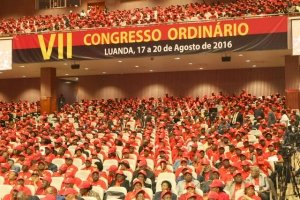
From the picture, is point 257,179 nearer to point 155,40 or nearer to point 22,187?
point 22,187

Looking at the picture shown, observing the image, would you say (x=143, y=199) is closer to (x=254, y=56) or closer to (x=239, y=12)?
(x=239, y=12)

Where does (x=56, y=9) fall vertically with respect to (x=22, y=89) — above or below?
above

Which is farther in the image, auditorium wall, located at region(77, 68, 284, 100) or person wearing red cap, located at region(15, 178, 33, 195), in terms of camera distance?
auditorium wall, located at region(77, 68, 284, 100)

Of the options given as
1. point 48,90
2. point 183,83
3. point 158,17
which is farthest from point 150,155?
point 183,83

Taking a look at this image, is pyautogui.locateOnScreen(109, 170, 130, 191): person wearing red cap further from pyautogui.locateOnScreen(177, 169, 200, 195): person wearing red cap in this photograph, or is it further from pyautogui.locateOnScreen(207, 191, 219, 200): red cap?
pyautogui.locateOnScreen(207, 191, 219, 200): red cap

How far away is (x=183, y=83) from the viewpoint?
27.6 m

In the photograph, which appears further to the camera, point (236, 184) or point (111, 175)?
point (111, 175)

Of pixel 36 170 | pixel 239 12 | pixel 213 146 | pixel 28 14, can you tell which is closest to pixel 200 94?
pixel 239 12

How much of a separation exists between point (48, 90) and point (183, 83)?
775 cm

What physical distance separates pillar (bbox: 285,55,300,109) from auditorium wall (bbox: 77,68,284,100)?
515 cm

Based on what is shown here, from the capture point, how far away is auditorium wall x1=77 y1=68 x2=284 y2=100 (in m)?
26.2

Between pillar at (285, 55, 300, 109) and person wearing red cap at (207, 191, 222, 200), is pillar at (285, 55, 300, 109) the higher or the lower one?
the higher one

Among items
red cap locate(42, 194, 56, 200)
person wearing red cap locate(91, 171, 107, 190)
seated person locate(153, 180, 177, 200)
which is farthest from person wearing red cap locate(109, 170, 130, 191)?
red cap locate(42, 194, 56, 200)

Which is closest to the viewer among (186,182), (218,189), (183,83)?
(218,189)
